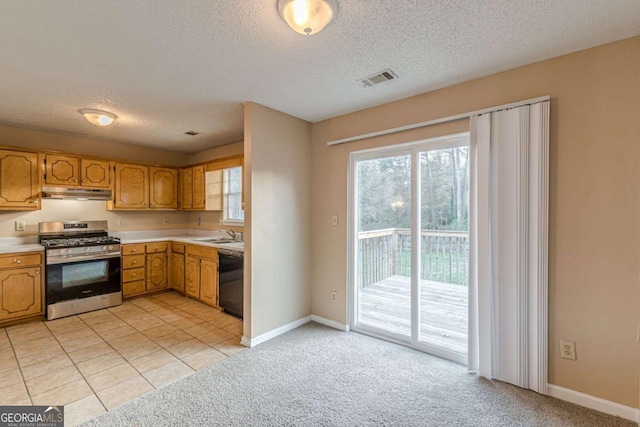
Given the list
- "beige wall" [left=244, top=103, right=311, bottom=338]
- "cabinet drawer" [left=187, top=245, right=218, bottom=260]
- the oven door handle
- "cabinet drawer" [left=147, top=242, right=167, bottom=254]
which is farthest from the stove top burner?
"beige wall" [left=244, top=103, right=311, bottom=338]

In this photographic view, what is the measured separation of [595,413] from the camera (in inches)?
75.9

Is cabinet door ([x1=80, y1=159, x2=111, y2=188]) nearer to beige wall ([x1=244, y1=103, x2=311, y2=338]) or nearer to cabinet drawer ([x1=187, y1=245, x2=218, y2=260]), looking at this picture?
cabinet drawer ([x1=187, y1=245, x2=218, y2=260])

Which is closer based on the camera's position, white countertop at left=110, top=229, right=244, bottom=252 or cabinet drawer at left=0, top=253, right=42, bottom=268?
cabinet drawer at left=0, top=253, right=42, bottom=268

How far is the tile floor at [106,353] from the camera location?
2137 mm

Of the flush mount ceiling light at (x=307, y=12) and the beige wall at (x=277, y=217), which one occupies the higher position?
the flush mount ceiling light at (x=307, y=12)

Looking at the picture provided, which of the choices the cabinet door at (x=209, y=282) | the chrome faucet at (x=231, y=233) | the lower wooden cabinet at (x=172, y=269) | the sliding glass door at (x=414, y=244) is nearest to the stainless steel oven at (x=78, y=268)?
the lower wooden cabinet at (x=172, y=269)

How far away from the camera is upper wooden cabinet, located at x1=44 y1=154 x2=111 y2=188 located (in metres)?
3.88

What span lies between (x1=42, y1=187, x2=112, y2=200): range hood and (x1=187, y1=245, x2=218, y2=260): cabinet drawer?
146 centimetres

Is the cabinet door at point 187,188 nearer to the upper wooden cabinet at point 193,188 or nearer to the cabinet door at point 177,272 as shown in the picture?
the upper wooden cabinet at point 193,188

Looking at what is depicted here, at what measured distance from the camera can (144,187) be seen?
4.78 metres

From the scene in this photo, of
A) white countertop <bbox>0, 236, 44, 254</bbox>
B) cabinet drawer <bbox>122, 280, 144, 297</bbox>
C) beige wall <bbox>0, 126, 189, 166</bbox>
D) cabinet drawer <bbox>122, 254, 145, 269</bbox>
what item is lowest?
cabinet drawer <bbox>122, 280, 144, 297</bbox>

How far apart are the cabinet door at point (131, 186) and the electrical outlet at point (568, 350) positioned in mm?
5427

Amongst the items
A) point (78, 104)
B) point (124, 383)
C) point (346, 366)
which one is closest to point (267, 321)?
point (346, 366)

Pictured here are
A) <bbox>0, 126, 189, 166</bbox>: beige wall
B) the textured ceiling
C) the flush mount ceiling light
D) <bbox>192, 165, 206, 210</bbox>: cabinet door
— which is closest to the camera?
the flush mount ceiling light
